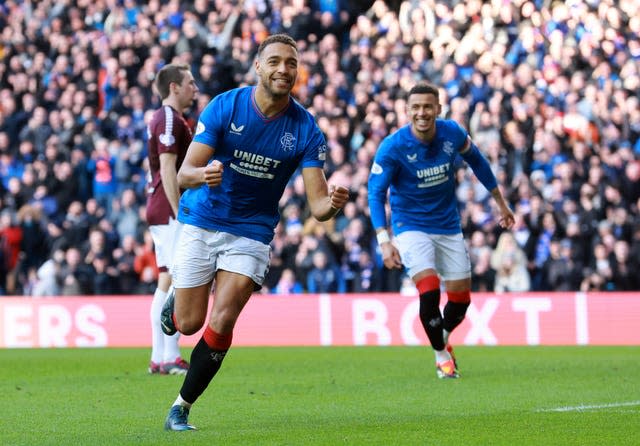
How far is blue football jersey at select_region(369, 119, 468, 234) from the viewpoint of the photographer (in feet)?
39.6

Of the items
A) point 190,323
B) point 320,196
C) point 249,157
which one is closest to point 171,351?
point 190,323

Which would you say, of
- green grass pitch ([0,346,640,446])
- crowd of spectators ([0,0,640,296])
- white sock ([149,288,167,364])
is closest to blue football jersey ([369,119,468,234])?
green grass pitch ([0,346,640,446])

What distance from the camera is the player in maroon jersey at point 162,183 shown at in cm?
1202

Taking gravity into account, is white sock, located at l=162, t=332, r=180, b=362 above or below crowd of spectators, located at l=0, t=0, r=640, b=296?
below

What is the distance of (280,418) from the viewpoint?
877 centimetres

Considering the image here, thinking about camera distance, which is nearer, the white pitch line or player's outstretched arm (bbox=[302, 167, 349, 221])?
player's outstretched arm (bbox=[302, 167, 349, 221])

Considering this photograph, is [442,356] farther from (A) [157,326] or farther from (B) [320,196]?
(B) [320,196]

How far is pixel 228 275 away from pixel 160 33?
18030 millimetres

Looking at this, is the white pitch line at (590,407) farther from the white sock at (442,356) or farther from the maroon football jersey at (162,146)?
the maroon football jersey at (162,146)

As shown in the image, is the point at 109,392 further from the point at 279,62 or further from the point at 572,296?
the point at 572,296

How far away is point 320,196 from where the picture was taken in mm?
8195

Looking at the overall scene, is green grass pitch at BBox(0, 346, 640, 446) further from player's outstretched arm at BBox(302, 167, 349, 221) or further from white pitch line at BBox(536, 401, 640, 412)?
player's outstretched arm at BBox(302, 167, 349, 221)

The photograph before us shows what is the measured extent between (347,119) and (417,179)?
10.7 m

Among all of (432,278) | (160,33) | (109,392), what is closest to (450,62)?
(160,33)
